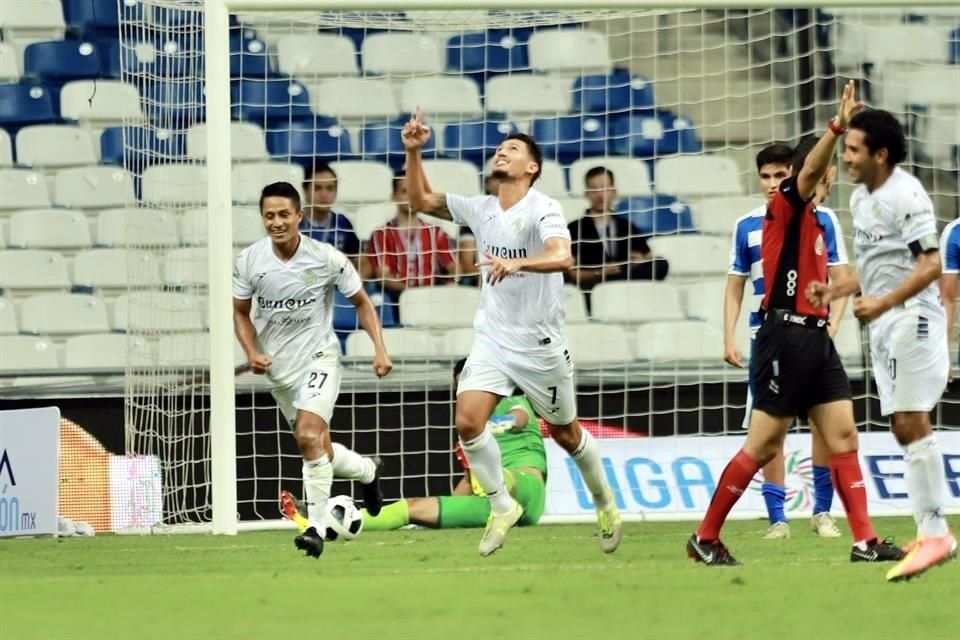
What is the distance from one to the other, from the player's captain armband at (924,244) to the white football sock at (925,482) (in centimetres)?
82

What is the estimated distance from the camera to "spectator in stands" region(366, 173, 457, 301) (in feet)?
43.2

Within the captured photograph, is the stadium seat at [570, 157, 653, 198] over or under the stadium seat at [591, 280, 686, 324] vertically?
over

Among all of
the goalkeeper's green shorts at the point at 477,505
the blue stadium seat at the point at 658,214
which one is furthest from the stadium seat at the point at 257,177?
the goalkeeper's green shorts at the point at 477,505

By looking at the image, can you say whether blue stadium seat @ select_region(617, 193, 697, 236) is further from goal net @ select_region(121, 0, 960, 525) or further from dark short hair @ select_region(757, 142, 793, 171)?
dark short hair @ select_region(757, 142, 793, 171)

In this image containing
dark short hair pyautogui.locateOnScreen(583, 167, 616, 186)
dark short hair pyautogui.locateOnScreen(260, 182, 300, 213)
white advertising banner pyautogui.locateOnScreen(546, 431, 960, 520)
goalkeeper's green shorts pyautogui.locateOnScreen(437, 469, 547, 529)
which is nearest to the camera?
dark short hair pyautogui.locateOnScreen(260, 182, 300, 213)

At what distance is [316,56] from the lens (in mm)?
13961

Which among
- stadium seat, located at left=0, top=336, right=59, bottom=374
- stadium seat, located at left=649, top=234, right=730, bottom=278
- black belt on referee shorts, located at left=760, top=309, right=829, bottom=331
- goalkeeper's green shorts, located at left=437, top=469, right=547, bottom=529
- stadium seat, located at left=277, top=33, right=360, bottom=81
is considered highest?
stadium seat, located at left=277, top=33, right=360, bottom=81

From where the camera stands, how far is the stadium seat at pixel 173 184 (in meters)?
13.1

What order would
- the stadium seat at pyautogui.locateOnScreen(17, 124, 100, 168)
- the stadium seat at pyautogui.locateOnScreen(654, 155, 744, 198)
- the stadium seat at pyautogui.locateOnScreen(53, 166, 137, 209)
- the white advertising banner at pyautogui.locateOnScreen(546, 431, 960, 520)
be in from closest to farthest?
the white advertising banner at pyautogui.locateOnScreen(546, 431, 960, 520)
the stadium seat at pyautogui.locateOnScreen(654, 155, 744, 198)
the stadium seat at pyautogui.locateOnScreen(53, 166, 137, 209)
the stadium seat at pyautogui.locateOnScreen(17, 124, 100, 168)

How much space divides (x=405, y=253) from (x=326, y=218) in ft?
2.09

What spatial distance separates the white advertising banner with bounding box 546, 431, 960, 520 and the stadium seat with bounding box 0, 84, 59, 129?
5.27m

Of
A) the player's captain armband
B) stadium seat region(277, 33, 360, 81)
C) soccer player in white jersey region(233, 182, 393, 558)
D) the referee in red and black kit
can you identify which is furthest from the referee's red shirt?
stadium seat region(277, 33, 360, 81)

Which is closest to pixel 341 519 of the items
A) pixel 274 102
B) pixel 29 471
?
pixel 29 471

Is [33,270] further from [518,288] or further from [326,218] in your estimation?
[518,288]
